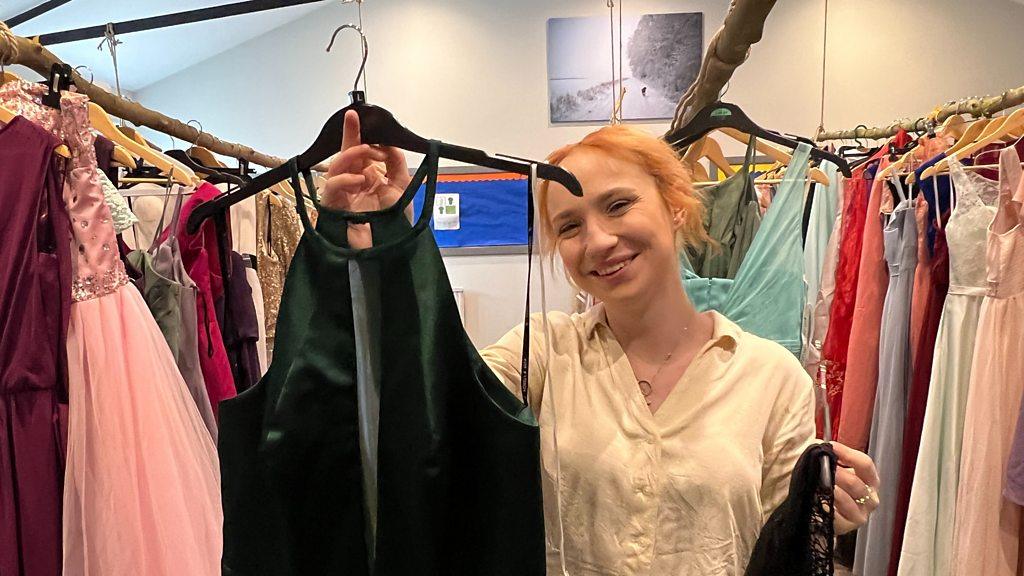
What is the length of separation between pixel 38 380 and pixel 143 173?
2.71ft

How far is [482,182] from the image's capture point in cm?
333

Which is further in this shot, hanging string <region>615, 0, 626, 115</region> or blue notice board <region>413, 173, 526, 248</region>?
blue notice board <region>413, 173, 526, 248</region>

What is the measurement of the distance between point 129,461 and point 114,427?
0.19 ft

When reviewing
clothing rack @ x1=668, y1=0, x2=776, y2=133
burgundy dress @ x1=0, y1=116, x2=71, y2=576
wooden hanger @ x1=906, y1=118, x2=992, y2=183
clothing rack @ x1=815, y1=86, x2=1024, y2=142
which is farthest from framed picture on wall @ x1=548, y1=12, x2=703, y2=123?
burgundy dress @ x1=0, y1=116, x2=71, y2=576

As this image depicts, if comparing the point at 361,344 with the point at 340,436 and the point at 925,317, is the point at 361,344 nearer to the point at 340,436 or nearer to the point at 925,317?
the point at 340,436

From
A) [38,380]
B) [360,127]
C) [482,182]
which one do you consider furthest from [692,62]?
[38,380]

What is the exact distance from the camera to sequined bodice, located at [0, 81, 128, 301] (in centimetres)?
96

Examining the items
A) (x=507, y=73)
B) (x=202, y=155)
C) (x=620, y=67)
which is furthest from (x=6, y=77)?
(x=507, y=73)

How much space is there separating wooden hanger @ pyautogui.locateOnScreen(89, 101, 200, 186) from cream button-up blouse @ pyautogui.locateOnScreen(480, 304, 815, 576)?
0.95 metres

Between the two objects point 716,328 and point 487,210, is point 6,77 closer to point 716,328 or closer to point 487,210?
point 716,328

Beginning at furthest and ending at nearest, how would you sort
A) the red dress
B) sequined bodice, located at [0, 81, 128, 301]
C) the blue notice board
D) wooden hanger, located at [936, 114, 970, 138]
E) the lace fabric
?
1. the blue notice board
2. the red dress
3. wooden hanger, located at [936, 114, 970, 138]
4. the lace fabric
5. sequined bodice, located at [0, 81, 128, 301]

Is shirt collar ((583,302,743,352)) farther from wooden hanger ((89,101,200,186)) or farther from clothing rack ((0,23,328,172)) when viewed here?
wooden hanger ((89,101,200,186))

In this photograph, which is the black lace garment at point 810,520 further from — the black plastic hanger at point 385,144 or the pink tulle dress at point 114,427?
the pink tulle dress at point 114,427

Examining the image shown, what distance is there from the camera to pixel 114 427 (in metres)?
0.94
